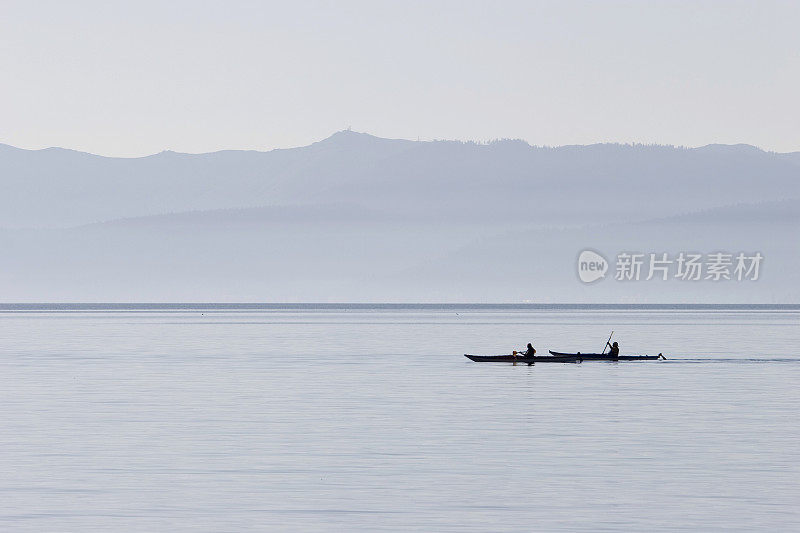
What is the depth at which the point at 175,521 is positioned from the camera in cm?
3036

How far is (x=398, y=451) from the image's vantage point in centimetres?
4284

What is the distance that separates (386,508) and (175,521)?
477cm

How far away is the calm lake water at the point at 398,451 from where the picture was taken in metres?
31.2

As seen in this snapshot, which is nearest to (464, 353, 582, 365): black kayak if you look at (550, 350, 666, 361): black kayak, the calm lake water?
A: (550, 350, 666, 361): black kayak

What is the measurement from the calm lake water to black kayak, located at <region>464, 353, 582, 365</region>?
692cm

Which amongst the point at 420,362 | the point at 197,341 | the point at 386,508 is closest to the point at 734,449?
the point at 386,508

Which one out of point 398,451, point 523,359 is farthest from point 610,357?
point 398,451

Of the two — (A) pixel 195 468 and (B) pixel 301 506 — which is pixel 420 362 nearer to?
(A) pixel 195 468

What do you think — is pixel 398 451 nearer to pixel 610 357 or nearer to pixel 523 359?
pixel 523 359

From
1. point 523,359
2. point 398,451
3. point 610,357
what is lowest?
point 398,451

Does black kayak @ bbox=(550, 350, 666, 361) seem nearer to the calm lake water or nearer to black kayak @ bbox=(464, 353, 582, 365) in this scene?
black kayak @ bbox=(464, 353, 582, 365)

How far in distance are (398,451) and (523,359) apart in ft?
171

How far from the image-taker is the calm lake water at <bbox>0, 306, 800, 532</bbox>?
102ft

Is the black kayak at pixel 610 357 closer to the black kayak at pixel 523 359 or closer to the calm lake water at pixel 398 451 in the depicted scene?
the black kayak at pixel 523 359
